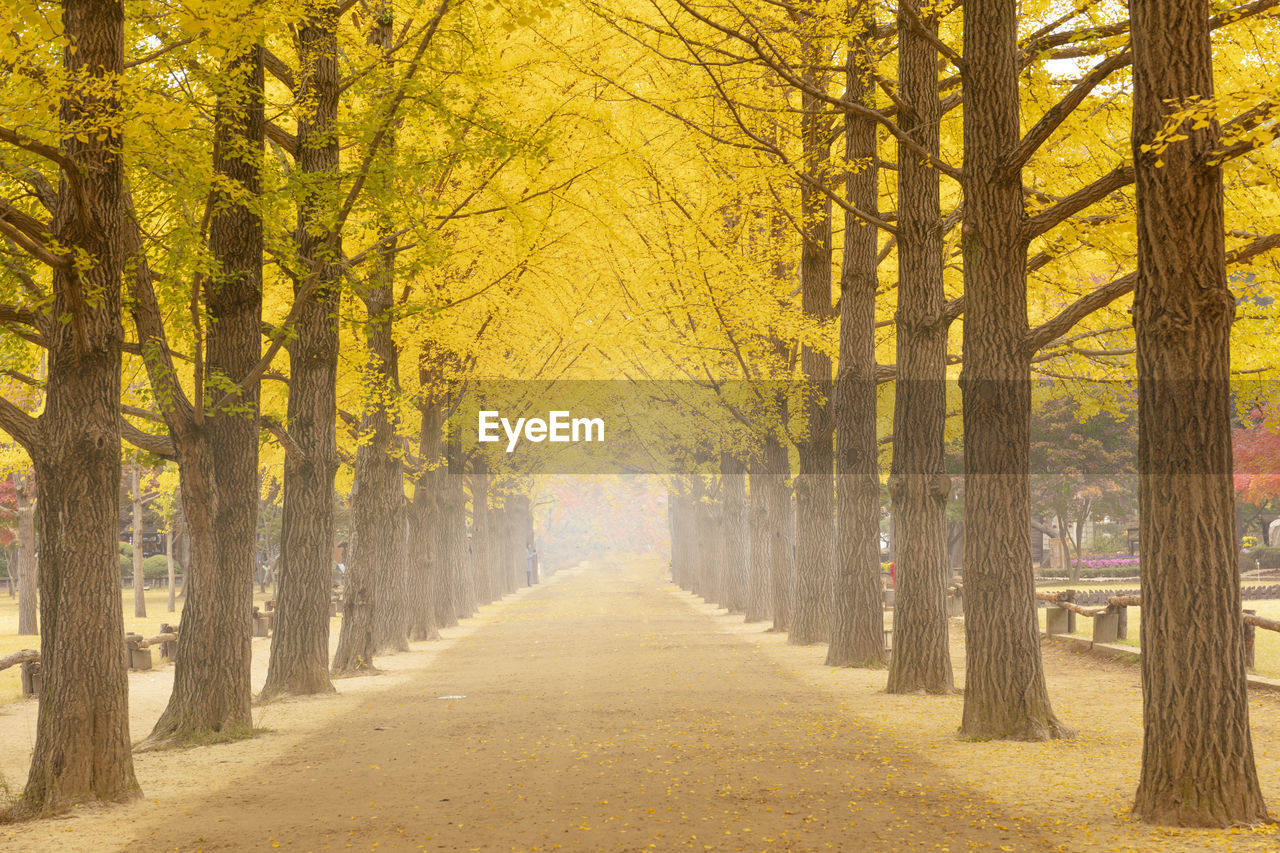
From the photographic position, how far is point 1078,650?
1745 cm

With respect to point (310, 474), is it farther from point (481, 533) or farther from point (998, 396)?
point (481, 533)

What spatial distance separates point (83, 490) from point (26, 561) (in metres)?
21.1

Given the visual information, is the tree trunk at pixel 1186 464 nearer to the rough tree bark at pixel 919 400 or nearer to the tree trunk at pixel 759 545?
the rough tree bark at pixel 919 400

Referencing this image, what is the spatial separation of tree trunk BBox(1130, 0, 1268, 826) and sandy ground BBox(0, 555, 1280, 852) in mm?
457

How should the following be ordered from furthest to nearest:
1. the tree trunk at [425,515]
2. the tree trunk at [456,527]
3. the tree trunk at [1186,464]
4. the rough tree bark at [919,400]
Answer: the tree trunk at [456,527] < the tree trunk at [425,515] < the rough tree bark at [919,400] < the tree trunk at [1186,464]

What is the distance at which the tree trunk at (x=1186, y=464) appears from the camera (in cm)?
676

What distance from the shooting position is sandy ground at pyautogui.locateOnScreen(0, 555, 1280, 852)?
698 centimetres

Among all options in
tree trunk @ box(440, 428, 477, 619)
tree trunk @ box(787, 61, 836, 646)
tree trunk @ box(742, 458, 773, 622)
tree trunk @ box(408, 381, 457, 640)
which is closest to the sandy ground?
tree trunk @ box(787, 61, 836, 646)

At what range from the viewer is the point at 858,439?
16.7m

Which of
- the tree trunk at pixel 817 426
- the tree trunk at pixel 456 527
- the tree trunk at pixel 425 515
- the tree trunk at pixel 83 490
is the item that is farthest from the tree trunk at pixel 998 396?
the tree trunk at pixel 456 527

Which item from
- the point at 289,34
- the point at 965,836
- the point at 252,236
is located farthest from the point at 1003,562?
the point at 289,34

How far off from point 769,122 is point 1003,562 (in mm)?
7604

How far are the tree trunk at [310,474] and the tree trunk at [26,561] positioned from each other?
13.1 m

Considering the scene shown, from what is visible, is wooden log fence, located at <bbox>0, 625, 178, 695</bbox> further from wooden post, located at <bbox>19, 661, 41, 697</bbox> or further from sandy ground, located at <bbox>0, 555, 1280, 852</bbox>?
sandy ground, located at <bbox>0, 555, 1280, 852</bbox>
